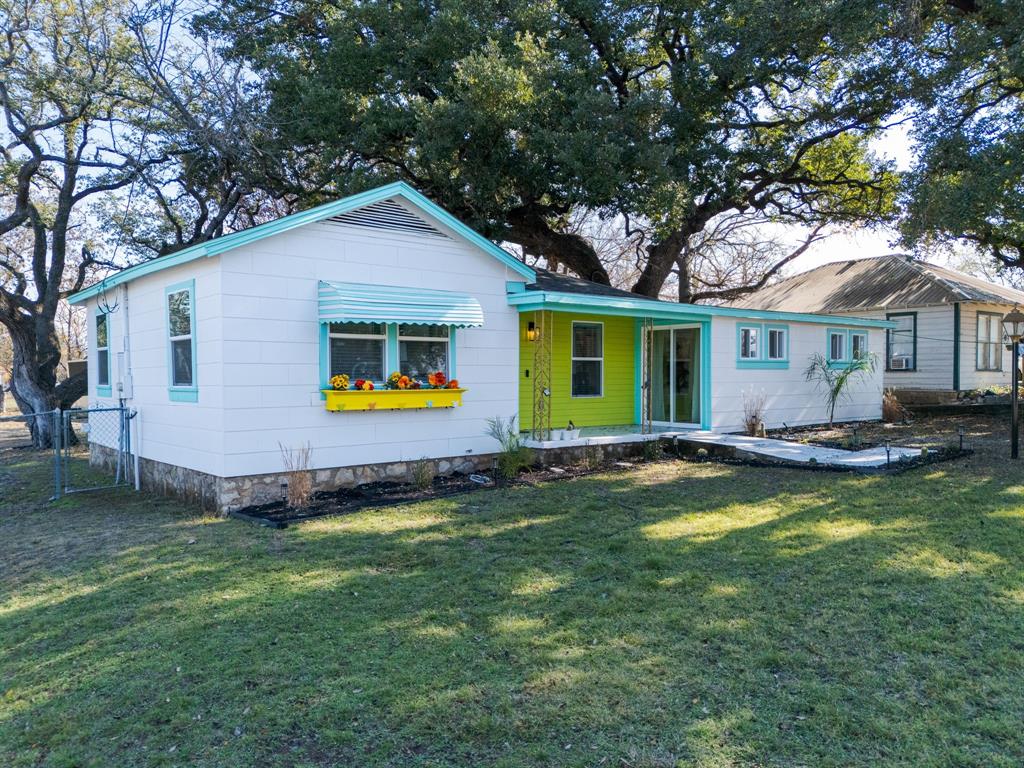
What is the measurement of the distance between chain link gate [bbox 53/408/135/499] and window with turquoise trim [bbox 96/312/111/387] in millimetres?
557

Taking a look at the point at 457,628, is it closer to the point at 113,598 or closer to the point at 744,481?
the point at 113,598

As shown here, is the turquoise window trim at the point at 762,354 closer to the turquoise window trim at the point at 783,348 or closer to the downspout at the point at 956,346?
the turquoise window trim at the point at 783,348

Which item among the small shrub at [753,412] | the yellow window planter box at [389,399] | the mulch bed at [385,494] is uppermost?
the yellow window planter box at [389,399]

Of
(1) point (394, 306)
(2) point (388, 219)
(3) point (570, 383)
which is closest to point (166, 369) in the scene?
(1) point (394, 306)

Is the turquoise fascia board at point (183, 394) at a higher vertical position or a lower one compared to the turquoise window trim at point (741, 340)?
lower

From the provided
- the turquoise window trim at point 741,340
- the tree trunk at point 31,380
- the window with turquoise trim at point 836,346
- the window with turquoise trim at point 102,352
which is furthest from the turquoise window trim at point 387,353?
the tree trunk at point 31,380

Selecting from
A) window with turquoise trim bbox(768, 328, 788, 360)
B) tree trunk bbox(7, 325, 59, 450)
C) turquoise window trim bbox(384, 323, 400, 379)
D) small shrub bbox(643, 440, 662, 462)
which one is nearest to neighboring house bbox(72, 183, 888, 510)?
turquoise window trim bbox(384, 323, 400, 379)

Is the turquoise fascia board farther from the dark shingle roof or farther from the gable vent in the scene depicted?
the dark shingle roof

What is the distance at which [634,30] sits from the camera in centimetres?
1428

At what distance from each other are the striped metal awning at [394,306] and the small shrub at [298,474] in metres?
1.49

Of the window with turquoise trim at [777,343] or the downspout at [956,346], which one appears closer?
the window with turquoise trim at [777,343]

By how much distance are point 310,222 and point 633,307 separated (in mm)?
5199

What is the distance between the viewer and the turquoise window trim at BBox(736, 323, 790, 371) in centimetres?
1255

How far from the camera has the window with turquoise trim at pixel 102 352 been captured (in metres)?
10.8
